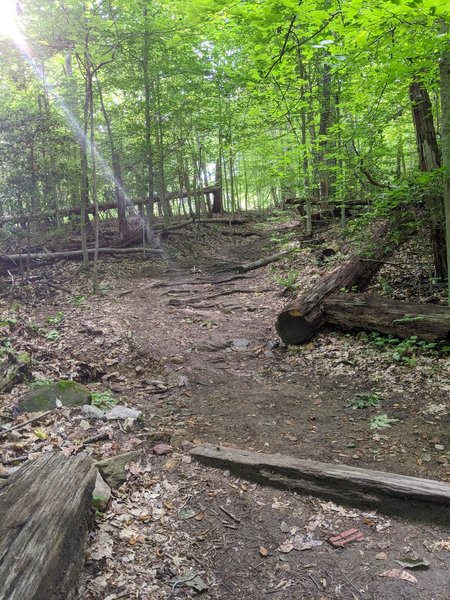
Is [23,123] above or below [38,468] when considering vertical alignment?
above

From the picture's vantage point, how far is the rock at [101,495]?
3.16m

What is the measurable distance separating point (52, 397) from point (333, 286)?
5252mm

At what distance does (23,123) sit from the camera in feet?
34.9

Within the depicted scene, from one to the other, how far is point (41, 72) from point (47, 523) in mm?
18691

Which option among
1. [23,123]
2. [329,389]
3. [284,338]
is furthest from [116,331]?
[23,123]

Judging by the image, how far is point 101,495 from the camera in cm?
324

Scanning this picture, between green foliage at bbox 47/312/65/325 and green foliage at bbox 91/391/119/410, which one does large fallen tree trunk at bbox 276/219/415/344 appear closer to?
green foliage at bbox 91/391/119/410

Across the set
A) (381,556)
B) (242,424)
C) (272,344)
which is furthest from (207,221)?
(381,556)

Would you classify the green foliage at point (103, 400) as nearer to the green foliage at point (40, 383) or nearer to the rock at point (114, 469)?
the green foliage at point (40, 383)

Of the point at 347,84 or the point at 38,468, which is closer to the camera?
the point at 38,468

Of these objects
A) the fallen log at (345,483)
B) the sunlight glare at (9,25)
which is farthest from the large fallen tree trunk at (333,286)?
the sunlight glare at (9,25)

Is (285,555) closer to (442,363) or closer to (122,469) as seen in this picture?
(122,469)

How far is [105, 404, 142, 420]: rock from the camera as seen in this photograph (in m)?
4.84

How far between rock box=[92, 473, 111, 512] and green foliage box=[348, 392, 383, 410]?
3.20 metres
